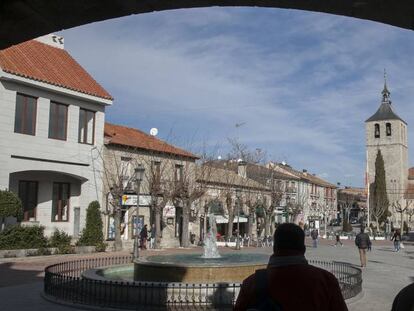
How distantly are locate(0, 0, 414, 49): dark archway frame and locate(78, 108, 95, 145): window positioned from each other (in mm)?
27260

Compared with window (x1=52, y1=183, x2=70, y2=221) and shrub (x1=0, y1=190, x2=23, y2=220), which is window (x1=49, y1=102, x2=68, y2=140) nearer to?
window (x1=52, y1=183, x2=70, y2=221)

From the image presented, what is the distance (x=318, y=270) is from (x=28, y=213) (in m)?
28.1

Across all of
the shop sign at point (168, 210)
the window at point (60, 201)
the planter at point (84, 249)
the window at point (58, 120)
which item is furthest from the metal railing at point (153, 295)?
the shop sign at point (168, 210)

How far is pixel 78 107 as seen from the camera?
101ft

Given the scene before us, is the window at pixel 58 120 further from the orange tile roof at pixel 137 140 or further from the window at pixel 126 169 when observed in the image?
the window at pixel 126 169

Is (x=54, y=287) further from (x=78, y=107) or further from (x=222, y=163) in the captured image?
(x=222, y=163)

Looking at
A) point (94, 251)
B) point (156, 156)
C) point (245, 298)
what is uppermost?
point (156, 156)

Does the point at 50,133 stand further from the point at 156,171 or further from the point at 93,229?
the point at 156,171

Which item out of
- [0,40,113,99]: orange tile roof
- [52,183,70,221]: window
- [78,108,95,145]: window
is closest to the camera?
[0,40,113,99]: orange tile roof

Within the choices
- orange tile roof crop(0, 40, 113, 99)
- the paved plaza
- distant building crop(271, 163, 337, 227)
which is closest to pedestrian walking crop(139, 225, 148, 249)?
orange tile roof crop(0, 40, 113, 99)

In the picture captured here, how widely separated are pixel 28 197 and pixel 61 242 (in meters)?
3.60

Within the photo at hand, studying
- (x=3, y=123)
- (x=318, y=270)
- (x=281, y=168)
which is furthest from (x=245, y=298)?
(x=281, y=168)

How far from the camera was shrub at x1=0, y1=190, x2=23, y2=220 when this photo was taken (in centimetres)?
2373

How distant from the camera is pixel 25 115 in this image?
27672 millimetres
